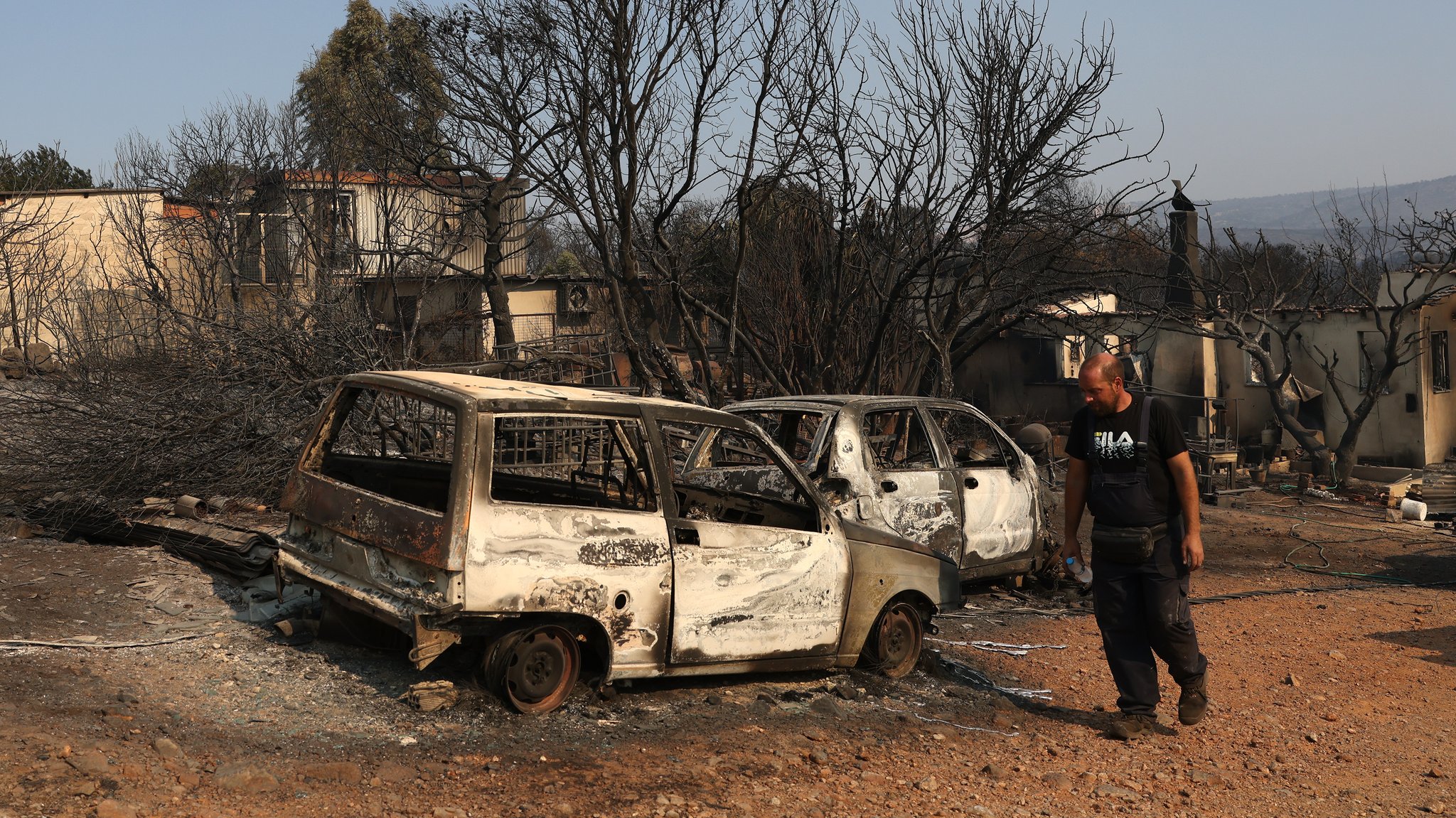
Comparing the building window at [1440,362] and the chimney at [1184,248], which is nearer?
the building window at [1440,362]

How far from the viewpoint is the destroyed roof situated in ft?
16.8

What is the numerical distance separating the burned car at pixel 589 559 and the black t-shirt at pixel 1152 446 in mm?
1358

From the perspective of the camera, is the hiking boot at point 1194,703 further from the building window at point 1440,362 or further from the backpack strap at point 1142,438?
the building window at point 1440,362

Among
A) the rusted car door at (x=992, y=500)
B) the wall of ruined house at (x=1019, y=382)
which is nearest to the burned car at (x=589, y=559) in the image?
the rusted car door at (x=992, y=500)

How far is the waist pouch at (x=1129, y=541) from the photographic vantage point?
559 cm

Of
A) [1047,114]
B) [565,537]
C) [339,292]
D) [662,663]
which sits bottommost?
[662,663]

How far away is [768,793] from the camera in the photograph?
4.53m

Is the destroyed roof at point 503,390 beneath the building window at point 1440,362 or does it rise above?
beneath

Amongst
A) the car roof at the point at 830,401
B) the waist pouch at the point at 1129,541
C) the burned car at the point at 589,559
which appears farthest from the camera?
the car roof at the point at 830,401

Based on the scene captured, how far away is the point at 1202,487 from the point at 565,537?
15274 mm

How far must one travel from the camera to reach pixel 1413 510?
51.6ft

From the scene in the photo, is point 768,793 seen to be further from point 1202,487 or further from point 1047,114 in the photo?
point 1202,487

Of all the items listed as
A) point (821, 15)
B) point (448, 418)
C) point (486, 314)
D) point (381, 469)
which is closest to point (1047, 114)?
point (821, 15)

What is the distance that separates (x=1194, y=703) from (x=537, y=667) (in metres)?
3.29
